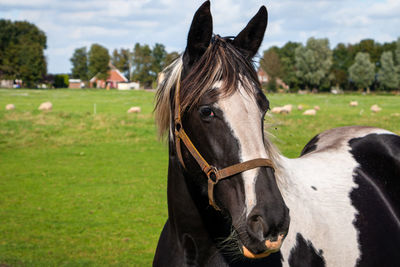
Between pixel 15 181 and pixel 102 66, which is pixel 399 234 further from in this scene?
pixel 102 66

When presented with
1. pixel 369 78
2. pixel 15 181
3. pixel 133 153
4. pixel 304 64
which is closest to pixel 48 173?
pixel 15 181

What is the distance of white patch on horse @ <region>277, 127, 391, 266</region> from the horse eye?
87 cm

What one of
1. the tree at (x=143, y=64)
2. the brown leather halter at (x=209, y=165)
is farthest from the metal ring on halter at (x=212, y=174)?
the tree at (x=143, y=64)

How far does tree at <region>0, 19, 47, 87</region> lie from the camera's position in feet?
265

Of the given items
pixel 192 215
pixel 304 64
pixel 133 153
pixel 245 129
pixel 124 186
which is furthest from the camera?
pixel 304 64

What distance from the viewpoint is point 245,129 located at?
83.7 inches

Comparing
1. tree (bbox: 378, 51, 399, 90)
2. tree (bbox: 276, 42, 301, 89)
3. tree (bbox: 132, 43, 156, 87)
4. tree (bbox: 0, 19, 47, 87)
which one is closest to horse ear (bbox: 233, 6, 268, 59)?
tree (bbox: 132, 43, 156, 87)

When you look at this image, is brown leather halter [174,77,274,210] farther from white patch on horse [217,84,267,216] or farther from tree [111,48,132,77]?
tree [111,48,132,77]

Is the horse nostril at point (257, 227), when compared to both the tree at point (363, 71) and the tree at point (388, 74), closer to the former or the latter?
the tree at point (388, 74)

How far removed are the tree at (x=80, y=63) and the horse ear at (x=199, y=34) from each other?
110072 millimetres

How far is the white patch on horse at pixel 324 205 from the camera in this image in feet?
9.11

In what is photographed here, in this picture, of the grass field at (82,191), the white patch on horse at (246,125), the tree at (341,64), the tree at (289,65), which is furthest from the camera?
the tree at (341,64)

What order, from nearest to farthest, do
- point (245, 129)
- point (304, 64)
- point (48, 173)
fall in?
point (245, 129), point (48, 173), point (304, 64)

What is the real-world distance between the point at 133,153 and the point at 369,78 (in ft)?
269
